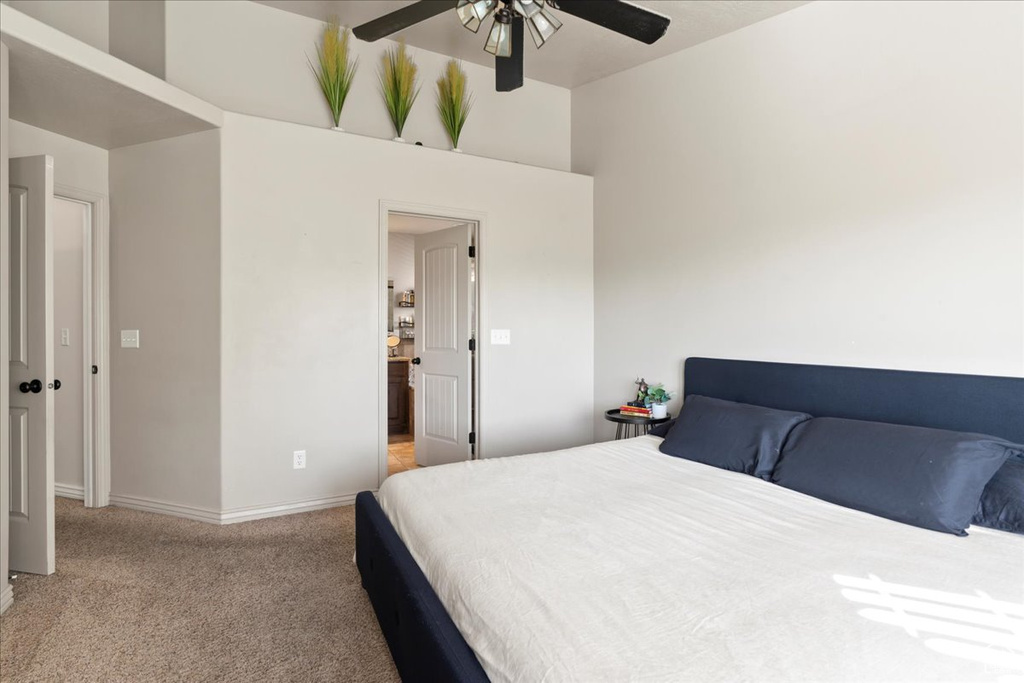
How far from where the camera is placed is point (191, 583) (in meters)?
2.61

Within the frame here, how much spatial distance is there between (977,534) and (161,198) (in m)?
4.48

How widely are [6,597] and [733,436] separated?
134 inches

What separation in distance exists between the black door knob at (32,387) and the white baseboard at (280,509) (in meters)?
1.19

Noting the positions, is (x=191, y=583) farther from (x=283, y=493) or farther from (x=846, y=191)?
(x=846, y=191)

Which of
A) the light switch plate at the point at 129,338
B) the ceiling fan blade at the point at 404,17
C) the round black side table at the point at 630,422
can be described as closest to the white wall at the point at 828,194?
the round black side table at the point at 630,422

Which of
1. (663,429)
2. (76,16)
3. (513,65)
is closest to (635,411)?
(663,429)

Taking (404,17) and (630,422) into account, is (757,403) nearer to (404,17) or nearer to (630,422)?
(630,422)

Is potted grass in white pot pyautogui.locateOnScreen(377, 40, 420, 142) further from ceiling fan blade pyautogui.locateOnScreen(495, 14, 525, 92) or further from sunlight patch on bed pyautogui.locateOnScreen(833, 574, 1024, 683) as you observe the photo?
sunlight patch on bed pyautogui.locateOnScreen(833, 574, 1024, 683)

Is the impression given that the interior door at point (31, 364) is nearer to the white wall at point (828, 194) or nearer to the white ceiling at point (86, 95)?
the white ceiling at point (86, 95)

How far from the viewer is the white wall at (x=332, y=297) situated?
3.40 metres

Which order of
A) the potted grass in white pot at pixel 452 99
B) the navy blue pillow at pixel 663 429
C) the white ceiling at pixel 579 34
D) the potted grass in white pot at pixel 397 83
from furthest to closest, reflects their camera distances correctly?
the potted grass in white pot at pixel 452 99
the potted grass in white pot at pixel 397 83
the navy blue pillow at pixel 663 429
the white ceiling at pixel 579 34

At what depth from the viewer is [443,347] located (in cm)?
465

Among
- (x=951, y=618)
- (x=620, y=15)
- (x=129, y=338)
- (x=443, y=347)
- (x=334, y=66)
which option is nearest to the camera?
(x=951, y=618)

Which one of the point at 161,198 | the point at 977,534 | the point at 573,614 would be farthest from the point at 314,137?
the point at 977,534
